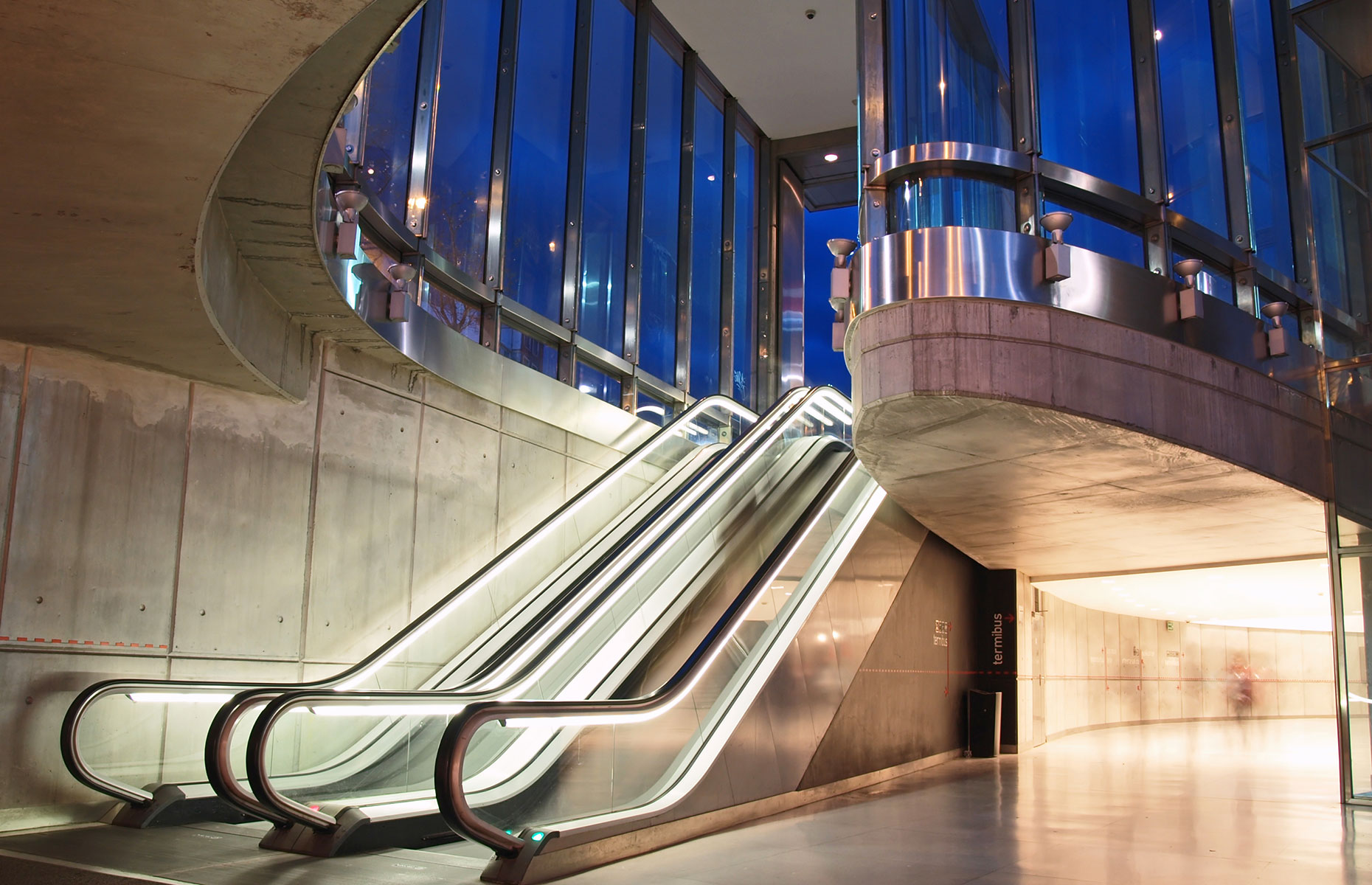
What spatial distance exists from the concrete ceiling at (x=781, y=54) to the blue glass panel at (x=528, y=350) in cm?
648

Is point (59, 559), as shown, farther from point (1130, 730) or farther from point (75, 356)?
point (1130, 730)

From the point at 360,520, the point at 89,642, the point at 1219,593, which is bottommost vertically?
the point at 89,642

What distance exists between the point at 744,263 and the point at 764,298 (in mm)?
789

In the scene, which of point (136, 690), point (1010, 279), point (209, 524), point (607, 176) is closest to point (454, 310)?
point (209, 524)

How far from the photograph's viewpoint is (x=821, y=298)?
113 ft

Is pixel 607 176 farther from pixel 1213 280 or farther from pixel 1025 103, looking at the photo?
pixel 1213 280

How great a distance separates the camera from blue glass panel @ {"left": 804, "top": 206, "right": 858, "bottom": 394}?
2900cm

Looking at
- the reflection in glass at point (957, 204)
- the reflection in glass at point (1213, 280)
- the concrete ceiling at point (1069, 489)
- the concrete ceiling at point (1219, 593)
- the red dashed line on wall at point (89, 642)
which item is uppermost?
the reflection in glass at point (957, 204)

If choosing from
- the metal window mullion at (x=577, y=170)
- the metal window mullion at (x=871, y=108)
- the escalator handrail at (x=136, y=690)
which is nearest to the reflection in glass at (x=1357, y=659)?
the metal window mullion at (x=871, y=108)

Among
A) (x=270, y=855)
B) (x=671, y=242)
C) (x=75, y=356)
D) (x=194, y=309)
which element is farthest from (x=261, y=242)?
(x=671, y=242)

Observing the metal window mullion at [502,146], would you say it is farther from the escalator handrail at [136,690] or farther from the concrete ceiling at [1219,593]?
the concrete ceiling at [1219,593]

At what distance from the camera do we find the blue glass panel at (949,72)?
319 inches

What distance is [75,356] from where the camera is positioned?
653 cm

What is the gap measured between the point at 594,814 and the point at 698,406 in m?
8.21
